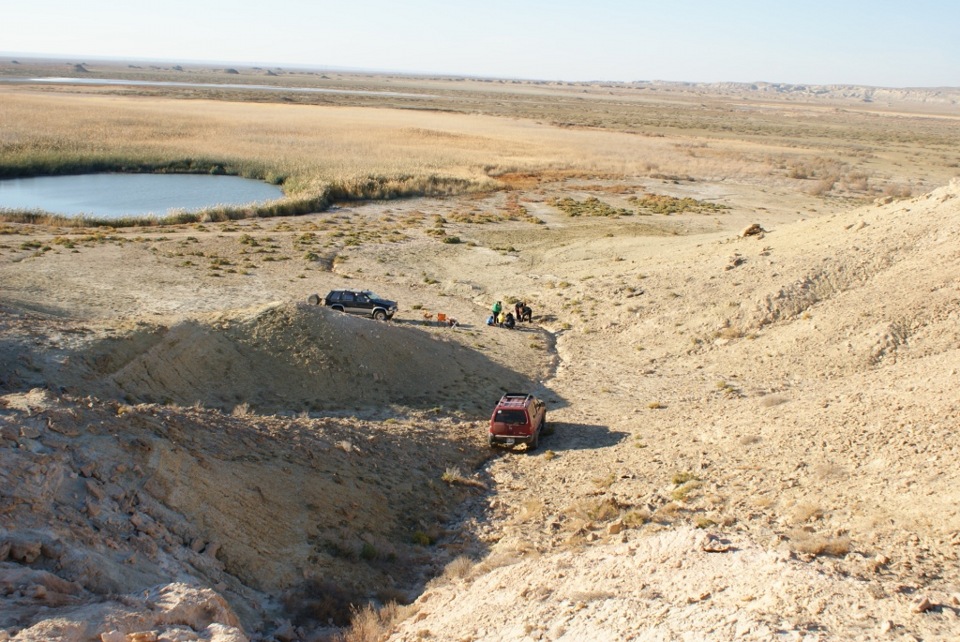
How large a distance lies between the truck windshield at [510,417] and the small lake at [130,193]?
46.1 meters

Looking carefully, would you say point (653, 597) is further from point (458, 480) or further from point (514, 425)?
point (514, 425)

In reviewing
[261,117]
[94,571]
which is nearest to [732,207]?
[94,571]

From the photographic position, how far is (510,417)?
21.3 metres

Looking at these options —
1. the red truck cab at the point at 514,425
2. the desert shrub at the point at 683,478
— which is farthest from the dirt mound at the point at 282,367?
the desert shrub at the point at 683,478

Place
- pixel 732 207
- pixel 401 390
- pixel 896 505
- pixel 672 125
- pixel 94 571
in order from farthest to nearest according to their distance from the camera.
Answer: pixel 672 125 → pixel 732 207 → pixel 401 390 → pixel 896 505 → pixel 94 571

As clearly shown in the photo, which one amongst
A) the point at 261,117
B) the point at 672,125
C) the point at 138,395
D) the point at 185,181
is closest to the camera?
the point at 138,395

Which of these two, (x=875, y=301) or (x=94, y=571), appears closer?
(x=94, y=571)

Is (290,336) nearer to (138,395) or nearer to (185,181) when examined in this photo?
(138,395)

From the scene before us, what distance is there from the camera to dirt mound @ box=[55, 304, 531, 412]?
22.0 m

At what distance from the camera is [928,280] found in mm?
28781

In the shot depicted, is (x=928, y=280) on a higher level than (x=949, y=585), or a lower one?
higher

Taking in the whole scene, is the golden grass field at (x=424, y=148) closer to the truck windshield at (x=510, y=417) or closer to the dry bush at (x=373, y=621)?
the truck windshield at (x=510, y=417)

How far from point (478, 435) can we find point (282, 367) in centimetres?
635

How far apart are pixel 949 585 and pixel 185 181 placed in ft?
251
